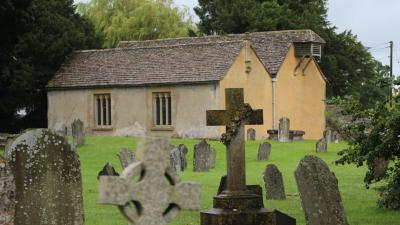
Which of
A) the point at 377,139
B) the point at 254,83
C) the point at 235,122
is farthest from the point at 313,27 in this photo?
the point at 235,122

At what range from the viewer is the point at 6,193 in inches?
385

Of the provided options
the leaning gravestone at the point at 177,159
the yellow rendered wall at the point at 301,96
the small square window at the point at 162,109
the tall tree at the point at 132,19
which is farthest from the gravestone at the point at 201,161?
the tall tree at the point at 132,19

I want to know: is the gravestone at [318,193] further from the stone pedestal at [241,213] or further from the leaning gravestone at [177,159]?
the leaning gravestone at [177,159]

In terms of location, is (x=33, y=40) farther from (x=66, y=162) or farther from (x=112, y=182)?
(x=112, y=182)

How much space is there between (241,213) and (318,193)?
1.34 m

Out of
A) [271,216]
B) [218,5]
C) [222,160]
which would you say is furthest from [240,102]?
[218,5]

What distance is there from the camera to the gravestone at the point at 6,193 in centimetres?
973

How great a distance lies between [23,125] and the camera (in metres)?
48.2

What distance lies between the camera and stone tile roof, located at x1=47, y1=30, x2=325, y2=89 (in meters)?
46.5

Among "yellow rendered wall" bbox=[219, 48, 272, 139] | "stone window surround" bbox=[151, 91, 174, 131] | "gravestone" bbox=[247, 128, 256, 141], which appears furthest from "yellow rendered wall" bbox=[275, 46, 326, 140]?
"stone window surround" bbox=[151, 91, 174, 131]

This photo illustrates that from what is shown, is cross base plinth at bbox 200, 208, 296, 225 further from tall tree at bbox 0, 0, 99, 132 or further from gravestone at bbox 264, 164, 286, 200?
tall tree at bbox 0, 0, 99, 132

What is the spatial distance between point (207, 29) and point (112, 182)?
63.5 meters

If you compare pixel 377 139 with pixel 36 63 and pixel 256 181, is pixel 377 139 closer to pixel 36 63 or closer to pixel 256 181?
pixel 256 181

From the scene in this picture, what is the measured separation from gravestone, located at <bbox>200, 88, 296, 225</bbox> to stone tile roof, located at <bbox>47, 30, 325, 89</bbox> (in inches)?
1212
